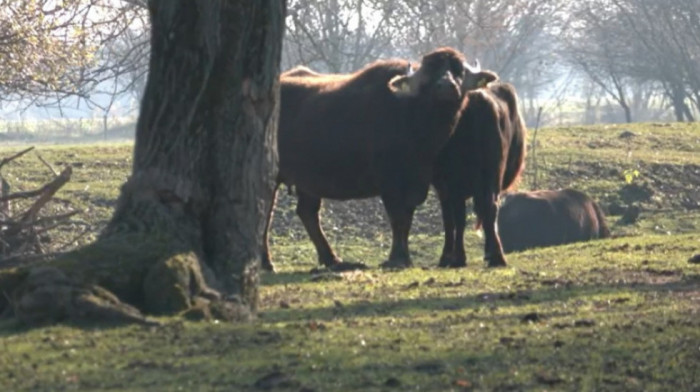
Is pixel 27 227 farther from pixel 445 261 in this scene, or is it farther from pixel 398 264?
pixel 445 261

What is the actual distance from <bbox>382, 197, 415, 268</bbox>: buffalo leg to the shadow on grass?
3515mm

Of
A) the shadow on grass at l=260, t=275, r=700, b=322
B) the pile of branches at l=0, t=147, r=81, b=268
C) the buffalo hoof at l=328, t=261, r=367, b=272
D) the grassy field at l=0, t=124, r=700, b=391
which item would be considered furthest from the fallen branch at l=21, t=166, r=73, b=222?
the buffalo hoof at l=328, t=261, r=367, b=272

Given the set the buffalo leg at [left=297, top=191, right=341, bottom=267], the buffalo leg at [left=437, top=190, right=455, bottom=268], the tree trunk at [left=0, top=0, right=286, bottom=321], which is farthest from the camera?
→ the buffalo leg at [left=297, top=191, right=341, bottom=267]

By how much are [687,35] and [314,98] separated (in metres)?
44.0

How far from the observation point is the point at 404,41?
42.1 meters

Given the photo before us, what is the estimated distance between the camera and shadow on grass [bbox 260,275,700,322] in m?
11.6

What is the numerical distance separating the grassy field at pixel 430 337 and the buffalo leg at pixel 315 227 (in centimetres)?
49

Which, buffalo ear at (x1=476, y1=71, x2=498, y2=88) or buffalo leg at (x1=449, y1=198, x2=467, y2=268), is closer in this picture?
buffalo ear at (x1=476, y1=71, x2=498, y2=88)

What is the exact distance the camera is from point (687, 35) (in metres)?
59.6

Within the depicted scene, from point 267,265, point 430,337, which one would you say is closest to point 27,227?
point 267,265

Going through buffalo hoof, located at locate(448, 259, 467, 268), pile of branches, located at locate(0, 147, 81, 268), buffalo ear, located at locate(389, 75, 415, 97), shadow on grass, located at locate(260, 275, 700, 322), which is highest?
buffalo ear, located at locate(389, 75, 415, 97)

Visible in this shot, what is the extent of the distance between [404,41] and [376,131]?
25301mm

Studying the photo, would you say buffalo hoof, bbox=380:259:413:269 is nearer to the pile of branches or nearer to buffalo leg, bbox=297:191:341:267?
buffalo leg, bbox=297:191:341:267

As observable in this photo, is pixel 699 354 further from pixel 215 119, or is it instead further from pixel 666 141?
pixel 666 141
